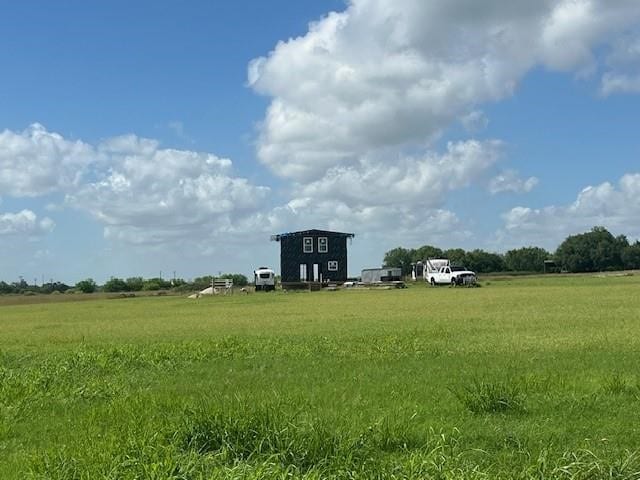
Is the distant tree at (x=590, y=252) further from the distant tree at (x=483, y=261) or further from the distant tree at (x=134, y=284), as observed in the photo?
the distant tree at (x=134, y=284)

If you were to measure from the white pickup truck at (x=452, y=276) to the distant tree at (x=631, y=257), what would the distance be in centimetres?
9073

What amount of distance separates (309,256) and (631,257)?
95010 millimetres

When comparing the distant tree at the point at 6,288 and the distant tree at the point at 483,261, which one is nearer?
the distant tree at the point at 6,288

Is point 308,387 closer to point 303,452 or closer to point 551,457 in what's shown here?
point 303,452

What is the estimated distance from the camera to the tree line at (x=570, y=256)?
152250 millimetres

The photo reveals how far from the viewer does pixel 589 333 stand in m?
19.1

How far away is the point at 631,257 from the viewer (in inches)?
6048

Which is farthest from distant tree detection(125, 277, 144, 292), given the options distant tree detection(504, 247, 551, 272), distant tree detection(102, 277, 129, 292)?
distant tree detection(504, 247, 551, 272)

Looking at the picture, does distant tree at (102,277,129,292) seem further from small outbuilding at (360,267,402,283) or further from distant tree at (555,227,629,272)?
distant tree at (555,227,629,272)

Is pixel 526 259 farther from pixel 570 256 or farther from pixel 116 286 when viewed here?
pixel 116 286

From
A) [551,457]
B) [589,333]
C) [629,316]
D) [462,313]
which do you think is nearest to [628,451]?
[551,457]

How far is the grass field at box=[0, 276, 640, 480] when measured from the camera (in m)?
7.19

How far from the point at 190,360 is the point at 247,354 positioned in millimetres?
1378

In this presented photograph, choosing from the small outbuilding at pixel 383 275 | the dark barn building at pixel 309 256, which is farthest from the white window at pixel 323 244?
the small outbuilding at pixel 383 275
